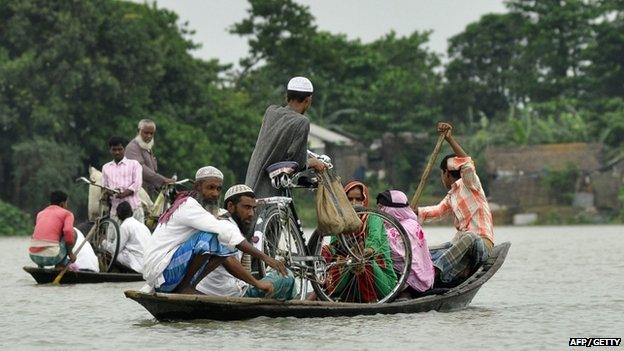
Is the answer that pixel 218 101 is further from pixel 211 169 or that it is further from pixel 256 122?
pixel 211 169

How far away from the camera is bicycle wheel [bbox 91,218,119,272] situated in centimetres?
1594

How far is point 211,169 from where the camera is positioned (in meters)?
10.5

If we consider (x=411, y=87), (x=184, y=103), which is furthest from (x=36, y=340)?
(x=411, y=87)

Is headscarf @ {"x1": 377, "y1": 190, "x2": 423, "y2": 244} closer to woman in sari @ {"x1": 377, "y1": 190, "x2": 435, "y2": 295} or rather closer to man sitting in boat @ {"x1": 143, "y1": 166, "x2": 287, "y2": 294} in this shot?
woman in sari @ {"x1": 377, "y1": 190, "x2": 435, "y2": 295}

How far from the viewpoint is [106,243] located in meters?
16.1

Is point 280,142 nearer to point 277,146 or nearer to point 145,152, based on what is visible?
point 277,146

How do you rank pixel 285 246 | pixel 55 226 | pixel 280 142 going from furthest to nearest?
pixel 55 226, pixel 280 142, pixel 285 246

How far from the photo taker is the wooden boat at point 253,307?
33.7 ft

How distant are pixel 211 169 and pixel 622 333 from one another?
290 cm

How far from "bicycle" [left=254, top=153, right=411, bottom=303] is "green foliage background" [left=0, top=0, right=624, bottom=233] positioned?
2906cm

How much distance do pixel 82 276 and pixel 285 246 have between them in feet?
16.7

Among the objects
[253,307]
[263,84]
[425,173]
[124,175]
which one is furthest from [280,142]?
[263,84]

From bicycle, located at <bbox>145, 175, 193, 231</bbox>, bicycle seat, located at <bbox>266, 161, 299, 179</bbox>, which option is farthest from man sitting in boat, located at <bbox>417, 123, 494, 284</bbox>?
bicycle, located at <bbox>145, 175, 193, 231</bbox>

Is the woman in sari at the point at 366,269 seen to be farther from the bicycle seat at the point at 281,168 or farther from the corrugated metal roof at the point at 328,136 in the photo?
the corrugated metal roof at the point at 328,136
